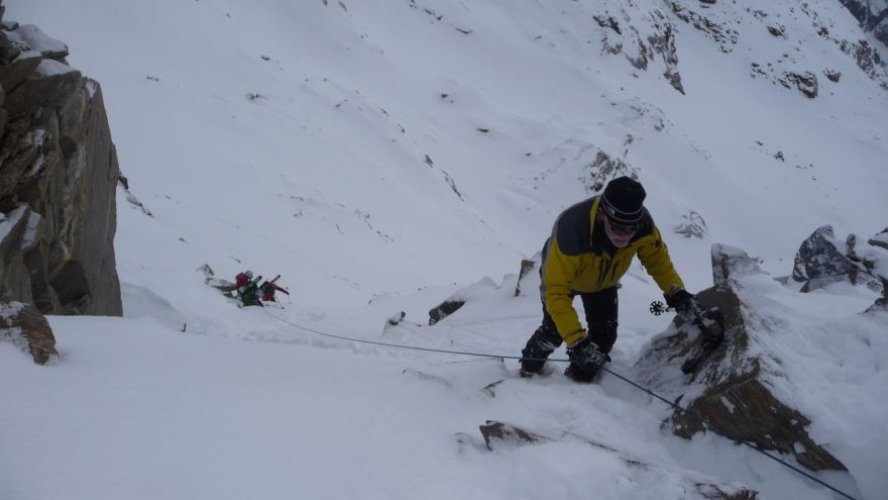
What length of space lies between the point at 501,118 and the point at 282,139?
38.2 ft

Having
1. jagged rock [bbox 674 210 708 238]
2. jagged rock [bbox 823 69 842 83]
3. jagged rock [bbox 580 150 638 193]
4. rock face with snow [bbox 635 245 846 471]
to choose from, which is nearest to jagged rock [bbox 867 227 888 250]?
rock face with snow [bbox 635 245 846 471]

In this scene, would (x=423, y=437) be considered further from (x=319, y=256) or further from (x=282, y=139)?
(x=282, y=139)

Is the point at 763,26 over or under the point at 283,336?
over

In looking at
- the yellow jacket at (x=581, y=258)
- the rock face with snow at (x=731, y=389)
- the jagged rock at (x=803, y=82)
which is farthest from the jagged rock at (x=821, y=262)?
the jagged rock at (x=803, y=82)

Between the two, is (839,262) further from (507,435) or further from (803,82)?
(803,82)

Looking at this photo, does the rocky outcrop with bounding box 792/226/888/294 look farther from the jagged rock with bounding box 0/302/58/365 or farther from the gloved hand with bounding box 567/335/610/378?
the jagged rock with bounding box 0/302/58/365

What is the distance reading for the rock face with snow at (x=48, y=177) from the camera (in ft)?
15.7

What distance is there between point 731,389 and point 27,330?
4294mm

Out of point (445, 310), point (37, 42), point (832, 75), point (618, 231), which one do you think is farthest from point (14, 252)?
point (832, 75)

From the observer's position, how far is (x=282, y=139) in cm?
1772

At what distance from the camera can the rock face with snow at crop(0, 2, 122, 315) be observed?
4797 mm

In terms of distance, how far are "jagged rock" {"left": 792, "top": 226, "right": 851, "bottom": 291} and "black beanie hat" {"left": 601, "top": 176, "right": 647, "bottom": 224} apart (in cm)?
520

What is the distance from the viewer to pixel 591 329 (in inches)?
181

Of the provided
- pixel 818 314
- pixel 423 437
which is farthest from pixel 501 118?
pixel 423 437
